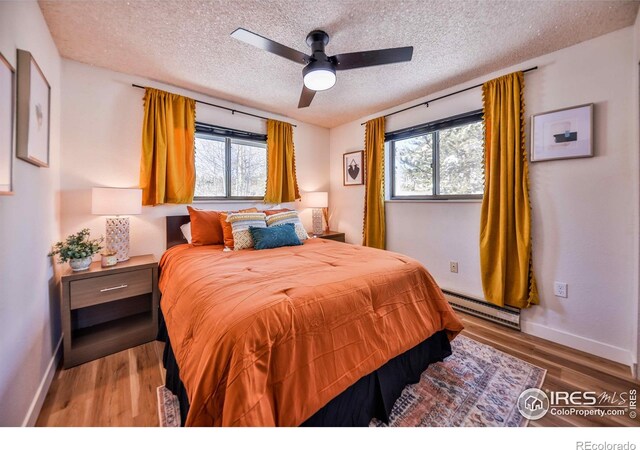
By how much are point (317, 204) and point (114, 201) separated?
7.60 ft

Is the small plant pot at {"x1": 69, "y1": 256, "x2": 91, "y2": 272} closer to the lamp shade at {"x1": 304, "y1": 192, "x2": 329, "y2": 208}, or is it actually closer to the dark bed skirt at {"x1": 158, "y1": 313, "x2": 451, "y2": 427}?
the dark bed skirt at {"x1": 158, "y1": 313, "x2": 451, "y2": 427}

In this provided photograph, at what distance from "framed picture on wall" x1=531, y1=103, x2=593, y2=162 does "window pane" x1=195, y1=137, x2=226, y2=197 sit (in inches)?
128

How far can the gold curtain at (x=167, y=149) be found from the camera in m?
2.51

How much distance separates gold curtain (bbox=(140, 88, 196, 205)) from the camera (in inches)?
98.7

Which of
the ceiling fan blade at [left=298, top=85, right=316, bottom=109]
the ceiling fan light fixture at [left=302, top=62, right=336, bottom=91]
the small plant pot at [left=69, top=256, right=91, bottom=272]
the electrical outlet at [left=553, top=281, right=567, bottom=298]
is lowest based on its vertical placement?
the electrical outlet at [left=553, top=281, right=567, bottom=298]

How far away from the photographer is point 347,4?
161 cm

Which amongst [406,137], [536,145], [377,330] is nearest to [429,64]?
[406,137]

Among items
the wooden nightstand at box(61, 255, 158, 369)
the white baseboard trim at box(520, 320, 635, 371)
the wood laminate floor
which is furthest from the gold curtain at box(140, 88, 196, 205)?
the white baseboard trim at box(520, 320, 635, 371)

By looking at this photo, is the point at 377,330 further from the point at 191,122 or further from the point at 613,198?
the point at 191,122

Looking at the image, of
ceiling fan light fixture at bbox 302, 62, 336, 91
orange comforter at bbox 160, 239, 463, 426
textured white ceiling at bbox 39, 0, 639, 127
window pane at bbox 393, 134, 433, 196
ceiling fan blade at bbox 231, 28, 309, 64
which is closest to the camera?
orange comforter at bbox 160, 239, 463, 426

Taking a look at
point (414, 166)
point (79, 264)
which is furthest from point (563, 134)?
point (79, 264)

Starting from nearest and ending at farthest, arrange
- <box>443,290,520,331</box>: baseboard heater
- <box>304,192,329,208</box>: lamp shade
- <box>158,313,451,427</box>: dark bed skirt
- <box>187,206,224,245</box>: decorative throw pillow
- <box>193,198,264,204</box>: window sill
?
<box>158,313,451,427</box>: dark bed skirt < <box>443,290,520,331</box>: baseboard heater < <box>187,206,224,245</box>: decorative throw pillow < <box>193,198,264,204</box>: window sill < <box>304,192,329,208</box>: lamp shade

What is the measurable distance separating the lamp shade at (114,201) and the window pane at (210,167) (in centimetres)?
81

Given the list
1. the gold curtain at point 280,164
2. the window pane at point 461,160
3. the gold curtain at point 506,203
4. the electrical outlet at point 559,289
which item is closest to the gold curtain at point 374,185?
the window pane at point 461,160
